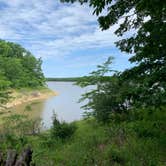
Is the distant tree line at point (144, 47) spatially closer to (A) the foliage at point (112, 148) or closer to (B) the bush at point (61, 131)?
(A) the foliage at point (112, 148)

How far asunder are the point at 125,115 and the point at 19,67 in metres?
61.4

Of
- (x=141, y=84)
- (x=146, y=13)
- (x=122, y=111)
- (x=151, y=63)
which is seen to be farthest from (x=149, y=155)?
(x=122, y=111)

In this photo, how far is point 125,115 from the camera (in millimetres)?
17188

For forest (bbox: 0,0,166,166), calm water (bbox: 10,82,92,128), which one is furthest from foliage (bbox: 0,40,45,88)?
forest (bbox: 0,0,166,166)

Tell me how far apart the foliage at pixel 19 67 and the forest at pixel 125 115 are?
146ft

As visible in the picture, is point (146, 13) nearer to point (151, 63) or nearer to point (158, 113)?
point (151, 63)

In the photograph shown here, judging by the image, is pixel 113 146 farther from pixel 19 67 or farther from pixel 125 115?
pixel 19 67

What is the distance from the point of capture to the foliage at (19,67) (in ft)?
233

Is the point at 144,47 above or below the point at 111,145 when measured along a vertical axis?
above

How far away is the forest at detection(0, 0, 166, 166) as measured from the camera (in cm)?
961

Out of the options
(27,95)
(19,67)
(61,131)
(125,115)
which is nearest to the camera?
(61,131)

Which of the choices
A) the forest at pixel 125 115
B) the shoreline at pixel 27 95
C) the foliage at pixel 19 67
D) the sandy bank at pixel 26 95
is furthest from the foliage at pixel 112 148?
the foliage at pixel 19 67

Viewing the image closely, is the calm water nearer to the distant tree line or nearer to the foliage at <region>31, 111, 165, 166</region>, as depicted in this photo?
the foliage at <region>31, 111, 165, 166</region>

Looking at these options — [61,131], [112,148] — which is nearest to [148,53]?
[112,148]
